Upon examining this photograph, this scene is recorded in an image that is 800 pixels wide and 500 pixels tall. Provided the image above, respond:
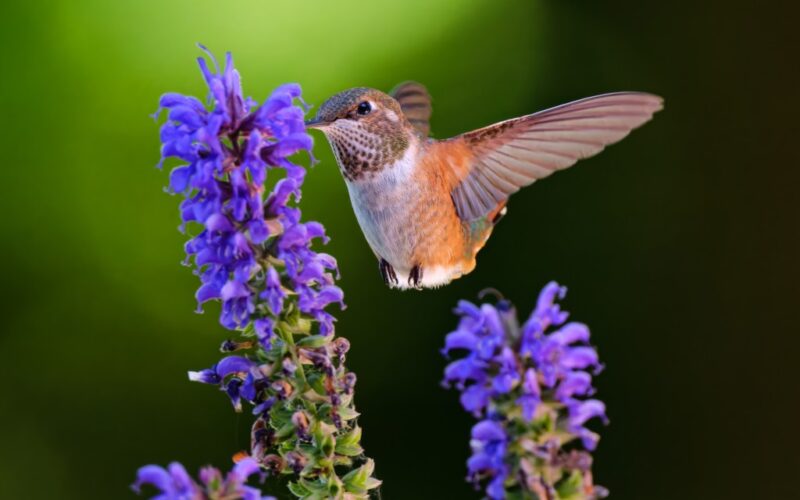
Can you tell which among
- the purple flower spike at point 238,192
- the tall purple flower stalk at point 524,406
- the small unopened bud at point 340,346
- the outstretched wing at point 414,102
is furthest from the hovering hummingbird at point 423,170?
the tall purple flower stalk at point 524,406

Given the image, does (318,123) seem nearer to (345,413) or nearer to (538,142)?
(538,142)

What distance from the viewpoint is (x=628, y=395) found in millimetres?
6375

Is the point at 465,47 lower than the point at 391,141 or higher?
higher

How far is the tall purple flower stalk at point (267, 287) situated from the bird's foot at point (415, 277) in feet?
4.09

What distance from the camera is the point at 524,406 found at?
1952mm

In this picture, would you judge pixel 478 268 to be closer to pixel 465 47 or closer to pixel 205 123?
pixel 465 47

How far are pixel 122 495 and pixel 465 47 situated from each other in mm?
3767

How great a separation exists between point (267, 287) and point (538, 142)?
1.58 m

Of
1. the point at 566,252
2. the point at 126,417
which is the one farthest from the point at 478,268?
the point at 126,417

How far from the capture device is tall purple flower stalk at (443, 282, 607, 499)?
1.95 metres

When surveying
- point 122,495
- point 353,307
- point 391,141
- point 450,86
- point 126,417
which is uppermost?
point 450,86

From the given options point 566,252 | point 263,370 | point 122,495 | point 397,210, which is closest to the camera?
point 263,370

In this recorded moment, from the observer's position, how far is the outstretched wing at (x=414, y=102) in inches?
182

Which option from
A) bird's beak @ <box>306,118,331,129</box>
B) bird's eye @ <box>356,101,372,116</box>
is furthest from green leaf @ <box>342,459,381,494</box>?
bird's eye @ <box>356,101,372,116</box>
